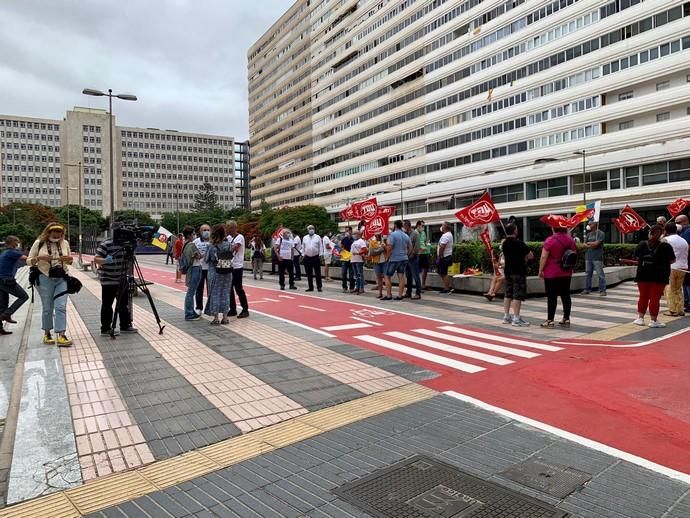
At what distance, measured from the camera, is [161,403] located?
503 cm

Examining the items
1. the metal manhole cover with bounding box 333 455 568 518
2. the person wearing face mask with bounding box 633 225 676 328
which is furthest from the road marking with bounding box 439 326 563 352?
the metal manhole cover with bounding box 333 455 568 518

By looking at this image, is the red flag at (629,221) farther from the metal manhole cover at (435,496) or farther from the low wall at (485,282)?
the metal manhole cover at (435,496)

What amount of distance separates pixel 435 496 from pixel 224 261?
688cm

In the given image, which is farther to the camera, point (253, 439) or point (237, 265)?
point (237, 265)

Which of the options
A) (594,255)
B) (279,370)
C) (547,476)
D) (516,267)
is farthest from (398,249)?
(547,476)

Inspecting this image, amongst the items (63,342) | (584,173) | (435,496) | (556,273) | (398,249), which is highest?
(584,173)

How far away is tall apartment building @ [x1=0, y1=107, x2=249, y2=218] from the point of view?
486ft

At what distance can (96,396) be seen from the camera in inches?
206

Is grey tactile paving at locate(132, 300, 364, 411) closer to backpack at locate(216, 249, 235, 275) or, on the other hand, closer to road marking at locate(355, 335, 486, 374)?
backpack at locate(216, 249, 235, 275)

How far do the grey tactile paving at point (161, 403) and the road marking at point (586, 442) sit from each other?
2354mm

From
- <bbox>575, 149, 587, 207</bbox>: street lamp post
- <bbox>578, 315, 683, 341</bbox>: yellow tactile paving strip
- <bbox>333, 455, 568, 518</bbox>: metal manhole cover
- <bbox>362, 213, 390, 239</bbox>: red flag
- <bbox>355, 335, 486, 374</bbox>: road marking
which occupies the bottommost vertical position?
<bbox>333, 455, 568, 518</bbox>: metal manhole cover

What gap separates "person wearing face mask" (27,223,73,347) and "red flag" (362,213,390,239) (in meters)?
9.42

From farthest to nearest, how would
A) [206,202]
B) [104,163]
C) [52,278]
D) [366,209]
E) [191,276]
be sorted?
[104,163] < [206,202] < [366,209] < [191,276] < [52,278]

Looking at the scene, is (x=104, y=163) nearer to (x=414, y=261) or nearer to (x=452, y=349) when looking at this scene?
(x=414, y=261)
